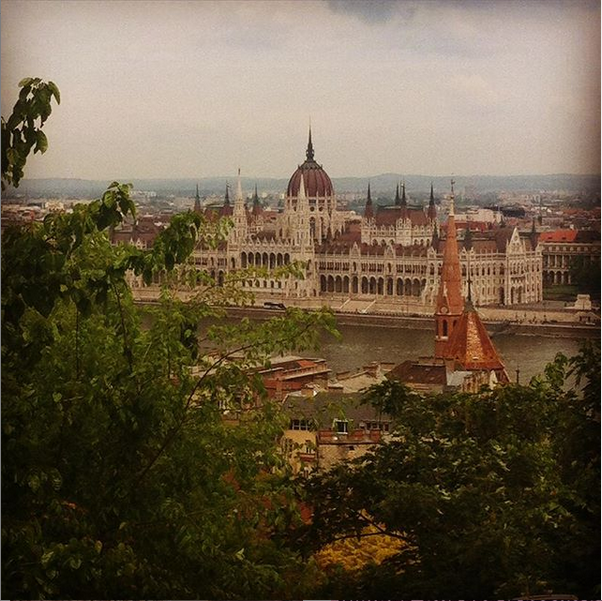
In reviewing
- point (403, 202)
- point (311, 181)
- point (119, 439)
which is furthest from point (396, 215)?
point (119, 439)

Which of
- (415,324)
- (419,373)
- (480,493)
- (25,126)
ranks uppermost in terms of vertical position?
(25,126)

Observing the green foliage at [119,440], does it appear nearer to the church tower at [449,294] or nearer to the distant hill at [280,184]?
the distant hill at [280,184]

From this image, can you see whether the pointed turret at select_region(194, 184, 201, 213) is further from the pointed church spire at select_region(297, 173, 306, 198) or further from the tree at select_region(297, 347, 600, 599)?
the tree at select_region(297, 347, 600, 599)

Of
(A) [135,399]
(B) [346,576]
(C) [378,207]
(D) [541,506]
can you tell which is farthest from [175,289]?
(D) [541,506]

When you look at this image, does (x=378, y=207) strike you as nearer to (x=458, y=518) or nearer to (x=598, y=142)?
(x=598, y=142)

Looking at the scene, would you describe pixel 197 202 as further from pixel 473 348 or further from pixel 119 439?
pixel 473 348

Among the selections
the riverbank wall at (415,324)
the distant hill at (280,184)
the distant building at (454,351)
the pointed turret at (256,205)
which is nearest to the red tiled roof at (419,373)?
the distant building at (454,351)

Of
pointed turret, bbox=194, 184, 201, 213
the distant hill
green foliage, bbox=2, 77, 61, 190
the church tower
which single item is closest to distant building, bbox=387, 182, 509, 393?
the church tower

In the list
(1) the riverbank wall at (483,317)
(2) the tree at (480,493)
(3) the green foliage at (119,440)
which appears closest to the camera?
(3) the green foliage at (119,440)
